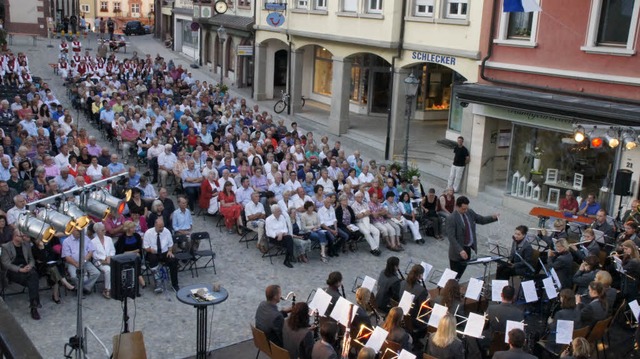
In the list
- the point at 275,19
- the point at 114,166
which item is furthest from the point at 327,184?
the point at 275,19

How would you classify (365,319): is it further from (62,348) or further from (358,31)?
(358,31)

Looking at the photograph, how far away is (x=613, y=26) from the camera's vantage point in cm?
1555

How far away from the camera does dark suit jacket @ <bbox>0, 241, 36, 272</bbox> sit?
412 inches

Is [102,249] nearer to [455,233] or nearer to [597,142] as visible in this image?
[455,233]

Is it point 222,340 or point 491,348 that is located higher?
point 491,348

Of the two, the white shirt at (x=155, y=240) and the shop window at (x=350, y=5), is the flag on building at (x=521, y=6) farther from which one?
the shop window at (x=350, y=5)

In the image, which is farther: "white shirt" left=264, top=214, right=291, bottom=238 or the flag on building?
the flag on building

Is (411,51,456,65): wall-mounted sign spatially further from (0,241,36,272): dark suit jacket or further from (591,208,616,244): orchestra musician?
(0,241,36,272): dark suit jacket

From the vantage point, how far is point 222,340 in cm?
1006

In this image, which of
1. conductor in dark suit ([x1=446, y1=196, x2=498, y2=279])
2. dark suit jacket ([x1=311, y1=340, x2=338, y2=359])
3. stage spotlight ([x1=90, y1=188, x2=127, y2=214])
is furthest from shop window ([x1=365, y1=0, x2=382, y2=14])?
dark suit jacket ([x1=311, y1=340, x2=338, y2=359])

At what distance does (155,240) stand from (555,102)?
1028cm

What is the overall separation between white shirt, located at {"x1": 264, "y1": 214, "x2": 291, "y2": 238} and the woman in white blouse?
3.27m

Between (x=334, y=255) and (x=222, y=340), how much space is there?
4.57m

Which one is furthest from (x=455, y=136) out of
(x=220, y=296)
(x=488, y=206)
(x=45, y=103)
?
(x=220, y=296)
